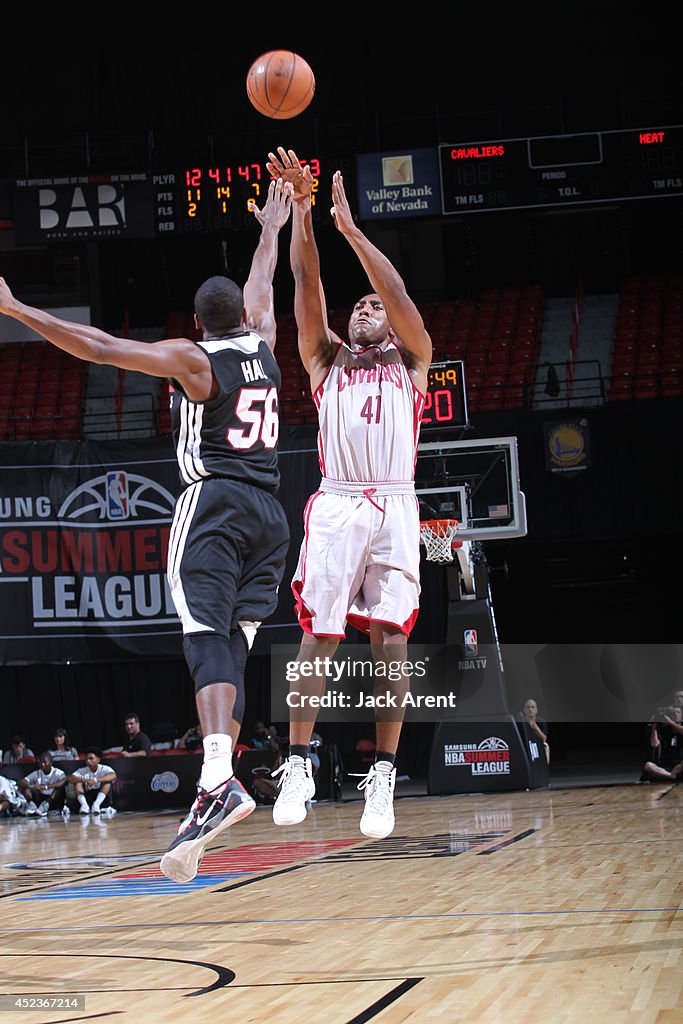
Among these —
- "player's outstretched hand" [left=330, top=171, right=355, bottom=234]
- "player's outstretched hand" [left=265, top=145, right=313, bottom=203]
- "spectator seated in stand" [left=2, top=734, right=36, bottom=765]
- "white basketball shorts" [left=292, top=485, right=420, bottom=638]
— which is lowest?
"spectator seated in stand" [left=2, top=734, right=36, bottom=765]

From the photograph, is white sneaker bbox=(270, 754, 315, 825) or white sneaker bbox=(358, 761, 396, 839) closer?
white sneaker bbox=(270, 754, 315, 825)

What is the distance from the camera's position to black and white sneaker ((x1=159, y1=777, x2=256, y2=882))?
13.6ft

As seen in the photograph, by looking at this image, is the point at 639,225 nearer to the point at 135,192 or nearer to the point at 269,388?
the point at 135,192

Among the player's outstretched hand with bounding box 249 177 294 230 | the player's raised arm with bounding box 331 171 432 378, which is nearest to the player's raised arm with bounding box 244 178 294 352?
the player's outstretched hand with bounding box 249 177 294 230

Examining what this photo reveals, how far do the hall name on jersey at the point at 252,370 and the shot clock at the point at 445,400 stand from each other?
8.87 metres

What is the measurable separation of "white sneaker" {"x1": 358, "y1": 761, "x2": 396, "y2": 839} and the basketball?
304 centimetres

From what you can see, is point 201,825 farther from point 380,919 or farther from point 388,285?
point 388,285

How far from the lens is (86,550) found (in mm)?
17359

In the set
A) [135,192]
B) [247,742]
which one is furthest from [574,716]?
[135,192]

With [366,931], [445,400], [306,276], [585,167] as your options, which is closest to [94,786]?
[445,400]

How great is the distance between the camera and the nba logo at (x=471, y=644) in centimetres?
1466

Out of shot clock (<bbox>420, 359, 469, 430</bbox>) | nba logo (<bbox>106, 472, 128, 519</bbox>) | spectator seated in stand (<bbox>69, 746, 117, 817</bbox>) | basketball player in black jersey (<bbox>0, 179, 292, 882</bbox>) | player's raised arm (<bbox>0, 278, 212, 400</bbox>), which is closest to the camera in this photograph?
player's raised arm (<bbox>0, 278, 212, 400</bbox>)

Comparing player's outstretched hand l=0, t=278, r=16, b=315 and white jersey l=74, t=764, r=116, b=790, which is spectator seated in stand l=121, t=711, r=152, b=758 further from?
player's outstretched hand l=0, t=278, r=16, b=315

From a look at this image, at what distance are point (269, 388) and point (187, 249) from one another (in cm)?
1871
